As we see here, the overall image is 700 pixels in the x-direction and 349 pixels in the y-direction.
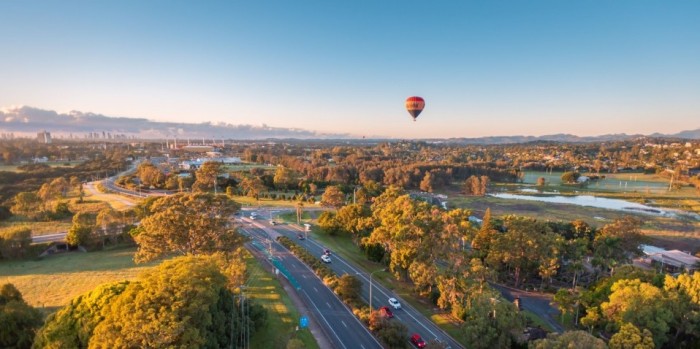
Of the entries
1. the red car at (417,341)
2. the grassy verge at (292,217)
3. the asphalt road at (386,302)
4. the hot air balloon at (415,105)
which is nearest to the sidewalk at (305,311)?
the asphalt road at (386,302)

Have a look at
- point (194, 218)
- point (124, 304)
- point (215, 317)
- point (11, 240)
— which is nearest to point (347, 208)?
point (194, 218)

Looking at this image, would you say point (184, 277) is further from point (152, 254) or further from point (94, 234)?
point (94, 234)

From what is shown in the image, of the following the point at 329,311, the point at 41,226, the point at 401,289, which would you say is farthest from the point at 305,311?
the point at 41,226

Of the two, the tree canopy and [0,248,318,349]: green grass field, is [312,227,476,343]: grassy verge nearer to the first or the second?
[0,248,318,349]: green grass field

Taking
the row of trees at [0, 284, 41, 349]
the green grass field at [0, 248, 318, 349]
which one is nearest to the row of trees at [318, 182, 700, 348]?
the green grass field at [0, 248, 318, 349]

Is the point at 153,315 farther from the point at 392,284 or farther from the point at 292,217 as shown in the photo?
the point at 292,217

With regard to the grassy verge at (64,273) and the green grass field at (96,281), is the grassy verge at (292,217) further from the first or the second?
the grassy verge at (64,273)

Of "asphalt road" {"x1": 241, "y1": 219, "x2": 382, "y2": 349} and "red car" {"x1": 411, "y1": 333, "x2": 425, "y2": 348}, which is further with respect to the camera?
"asphalt road" {"x1": 241, "y1": 219, "x2": 382, "y2": 349}
